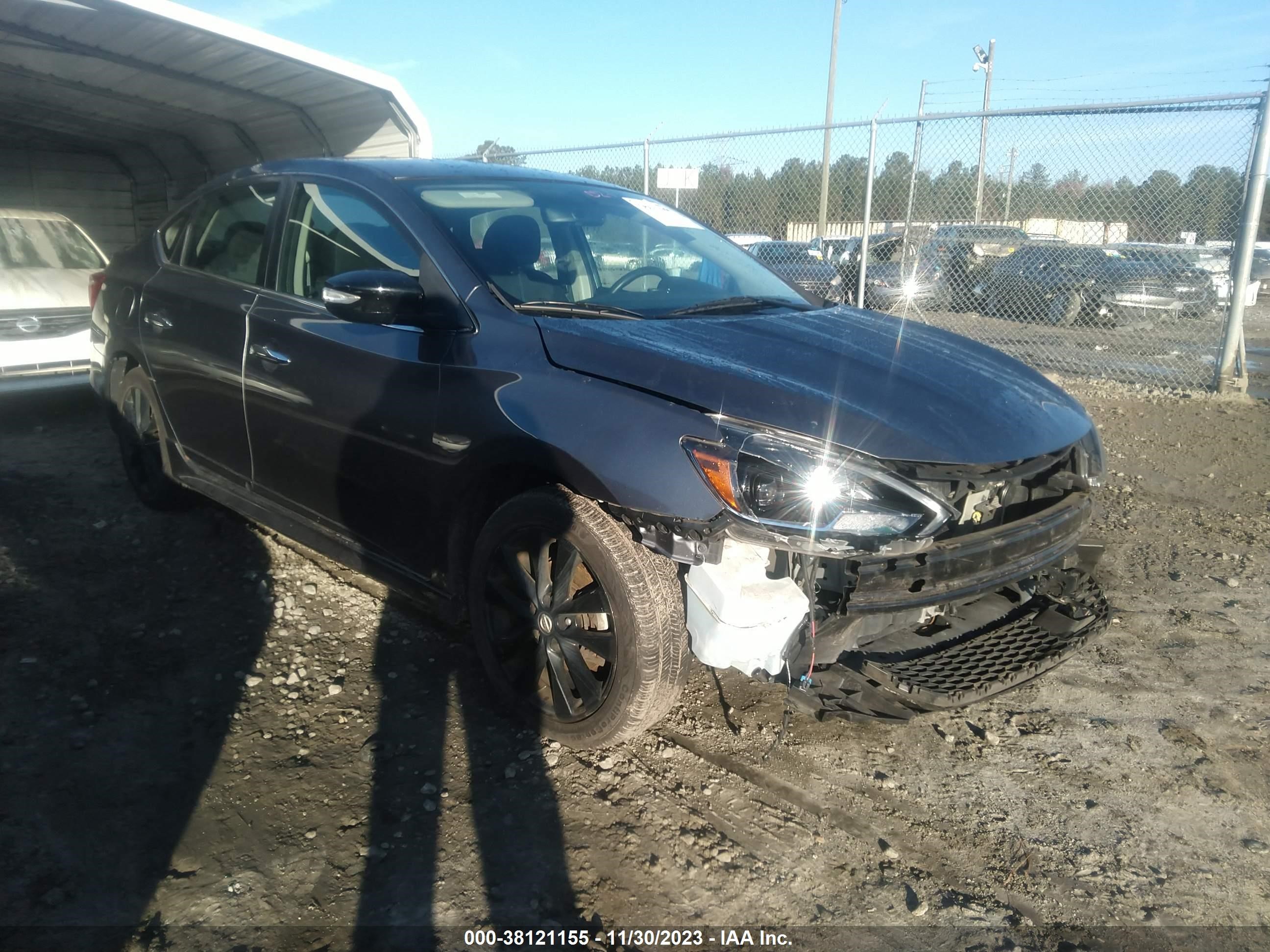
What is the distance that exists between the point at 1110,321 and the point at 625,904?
9606 mm

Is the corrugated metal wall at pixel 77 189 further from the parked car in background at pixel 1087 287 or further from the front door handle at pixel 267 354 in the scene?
the front door handle at pixel 267 354

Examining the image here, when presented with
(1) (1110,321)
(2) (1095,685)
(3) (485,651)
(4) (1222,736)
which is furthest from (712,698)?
(1) (1110,321)

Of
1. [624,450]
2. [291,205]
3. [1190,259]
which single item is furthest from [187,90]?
[1190,259]

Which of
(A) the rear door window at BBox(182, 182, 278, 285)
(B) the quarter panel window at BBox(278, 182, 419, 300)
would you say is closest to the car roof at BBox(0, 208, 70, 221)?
(A) the rear door window at BBox(182, 182, 278, 285)

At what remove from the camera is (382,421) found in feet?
9.99

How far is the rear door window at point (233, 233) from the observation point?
375 centimetres

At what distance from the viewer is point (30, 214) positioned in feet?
25.2

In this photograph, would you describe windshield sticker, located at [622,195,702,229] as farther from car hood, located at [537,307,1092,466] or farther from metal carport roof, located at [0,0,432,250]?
metal carport roof, located at [0,0,432,250]

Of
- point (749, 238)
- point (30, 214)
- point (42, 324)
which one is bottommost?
point (42, 324)

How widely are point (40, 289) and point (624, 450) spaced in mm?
6253

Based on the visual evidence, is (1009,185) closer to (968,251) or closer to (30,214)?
(968,251)

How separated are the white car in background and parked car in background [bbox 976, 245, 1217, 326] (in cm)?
842

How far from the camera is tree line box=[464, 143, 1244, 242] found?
7805mm

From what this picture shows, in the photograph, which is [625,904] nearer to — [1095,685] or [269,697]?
[269,697]
